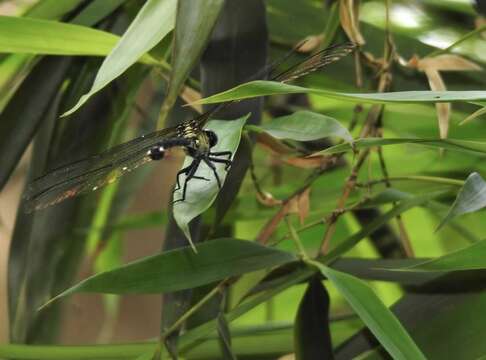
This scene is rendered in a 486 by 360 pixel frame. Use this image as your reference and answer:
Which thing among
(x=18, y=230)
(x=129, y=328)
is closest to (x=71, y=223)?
(x=18, y=230)

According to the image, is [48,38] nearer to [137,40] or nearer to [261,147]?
[137,40]

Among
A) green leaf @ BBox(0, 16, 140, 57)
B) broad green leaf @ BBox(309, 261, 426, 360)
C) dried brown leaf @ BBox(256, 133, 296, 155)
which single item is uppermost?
green leaf @ BBox(0, 16, 140, 57)

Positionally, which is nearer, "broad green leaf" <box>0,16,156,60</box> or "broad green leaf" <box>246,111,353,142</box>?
"broad green leaf" <box>246,111,353,142</box>

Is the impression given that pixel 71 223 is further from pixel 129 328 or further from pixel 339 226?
pixel 129 328

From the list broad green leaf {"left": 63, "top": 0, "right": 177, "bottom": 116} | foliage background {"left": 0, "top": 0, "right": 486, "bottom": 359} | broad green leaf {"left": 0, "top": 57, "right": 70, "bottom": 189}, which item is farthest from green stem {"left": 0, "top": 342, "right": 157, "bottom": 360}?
broad green leaf {"left": 63, "top": 0, "right": 177, "bottom": 116}

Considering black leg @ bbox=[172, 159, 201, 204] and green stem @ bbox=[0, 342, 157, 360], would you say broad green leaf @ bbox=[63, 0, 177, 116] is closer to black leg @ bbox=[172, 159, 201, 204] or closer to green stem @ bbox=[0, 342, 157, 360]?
black leg @ bbox=[172, 159, 201, 204]

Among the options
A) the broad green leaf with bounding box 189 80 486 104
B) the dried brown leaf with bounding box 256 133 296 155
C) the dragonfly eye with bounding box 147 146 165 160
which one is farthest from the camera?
the dried brown leaf with bounding box 256 133 296 155

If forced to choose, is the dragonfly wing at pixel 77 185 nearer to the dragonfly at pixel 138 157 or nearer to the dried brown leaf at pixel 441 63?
the dragonfly at pixel 138 157
